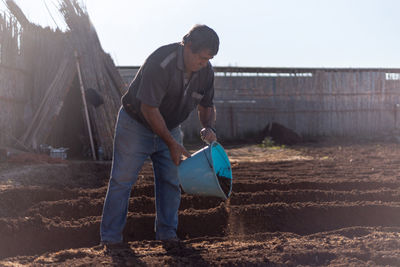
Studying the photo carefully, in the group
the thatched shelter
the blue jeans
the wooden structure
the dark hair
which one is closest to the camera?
the dark hair

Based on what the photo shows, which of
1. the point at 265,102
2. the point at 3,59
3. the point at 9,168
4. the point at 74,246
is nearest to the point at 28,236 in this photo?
the point at 74,246

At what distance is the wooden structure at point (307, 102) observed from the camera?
1380 cm

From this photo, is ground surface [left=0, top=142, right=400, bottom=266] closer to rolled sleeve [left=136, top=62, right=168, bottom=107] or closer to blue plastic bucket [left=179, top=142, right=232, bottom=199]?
blue plastic bucket [left=179, top=142, right=232, bottom=199]

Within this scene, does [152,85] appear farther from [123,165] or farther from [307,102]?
[307,102]

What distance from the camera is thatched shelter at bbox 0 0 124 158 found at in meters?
8.78

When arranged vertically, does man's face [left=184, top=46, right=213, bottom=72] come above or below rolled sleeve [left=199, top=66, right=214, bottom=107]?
above

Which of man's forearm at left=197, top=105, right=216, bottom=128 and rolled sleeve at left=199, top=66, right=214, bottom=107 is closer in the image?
rolled sleeve at left=199, top=66, right=214, bottom=107

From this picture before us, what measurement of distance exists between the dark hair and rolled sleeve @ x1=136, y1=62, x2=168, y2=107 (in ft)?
0.87

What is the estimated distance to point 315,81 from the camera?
14172 mm

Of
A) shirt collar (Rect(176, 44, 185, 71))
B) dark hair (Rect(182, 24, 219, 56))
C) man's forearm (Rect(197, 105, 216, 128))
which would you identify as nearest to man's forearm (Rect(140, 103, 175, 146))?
shirt collar (Rect(176, 44, 185, 71))

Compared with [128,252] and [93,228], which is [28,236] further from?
[128,252]

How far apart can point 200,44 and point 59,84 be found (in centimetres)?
681

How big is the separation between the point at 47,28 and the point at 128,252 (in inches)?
316

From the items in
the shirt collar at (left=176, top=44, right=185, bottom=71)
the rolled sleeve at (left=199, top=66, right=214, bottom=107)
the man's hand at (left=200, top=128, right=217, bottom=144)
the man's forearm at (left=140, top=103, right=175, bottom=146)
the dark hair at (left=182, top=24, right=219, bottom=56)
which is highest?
the dark hair at (left=182, top=24, right=219, bottom=56)
